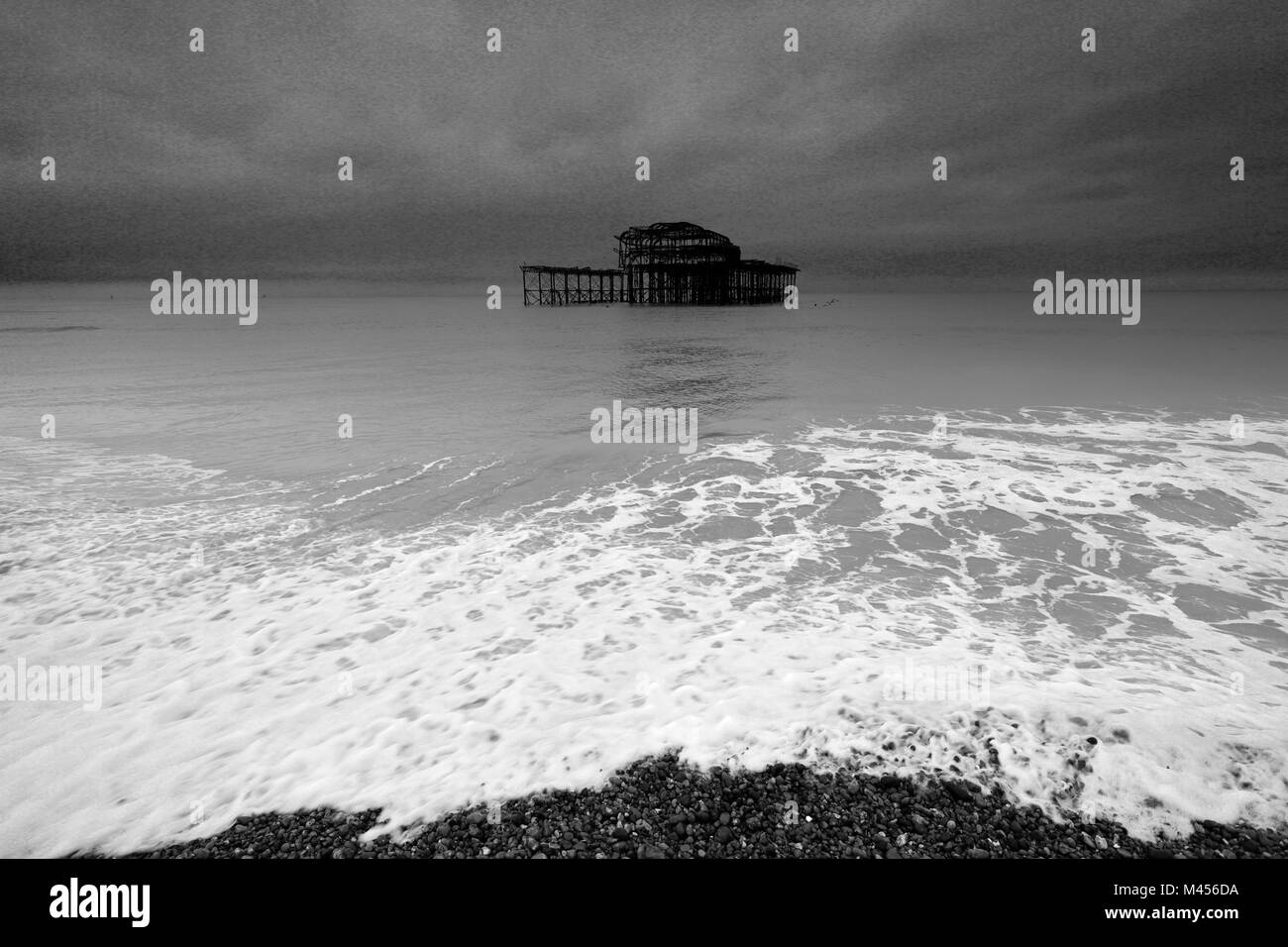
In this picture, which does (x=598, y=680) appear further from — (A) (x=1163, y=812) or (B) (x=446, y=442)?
(B) (x=446, y=442)

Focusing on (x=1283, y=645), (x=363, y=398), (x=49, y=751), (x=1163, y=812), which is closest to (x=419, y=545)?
(x=49, y=751)

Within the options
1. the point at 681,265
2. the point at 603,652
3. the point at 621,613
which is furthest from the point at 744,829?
the point at 681,265

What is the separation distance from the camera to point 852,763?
13.0ft

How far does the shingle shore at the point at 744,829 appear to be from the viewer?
3287 millimetres

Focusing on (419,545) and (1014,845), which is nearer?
(1014,845)

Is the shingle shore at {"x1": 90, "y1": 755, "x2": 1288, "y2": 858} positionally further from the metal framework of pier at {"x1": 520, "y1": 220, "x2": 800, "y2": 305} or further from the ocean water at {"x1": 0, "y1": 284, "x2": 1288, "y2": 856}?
the metal framework of pier at {"x1": 520, "y1": 220, "x2": 800, "y2": 305}

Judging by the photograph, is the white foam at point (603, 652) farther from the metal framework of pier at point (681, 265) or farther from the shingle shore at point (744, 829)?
the metal framework of pier at point (681, 265)

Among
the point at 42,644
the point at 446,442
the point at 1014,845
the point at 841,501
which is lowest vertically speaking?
the point at 1014,845

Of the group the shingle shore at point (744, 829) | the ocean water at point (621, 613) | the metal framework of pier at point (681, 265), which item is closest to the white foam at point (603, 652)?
the ocean water at point (621, 613)

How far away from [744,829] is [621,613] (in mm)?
2884

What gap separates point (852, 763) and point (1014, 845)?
913 millimetres

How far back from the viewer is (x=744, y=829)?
3422 mm

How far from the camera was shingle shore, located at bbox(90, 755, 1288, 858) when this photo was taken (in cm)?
329

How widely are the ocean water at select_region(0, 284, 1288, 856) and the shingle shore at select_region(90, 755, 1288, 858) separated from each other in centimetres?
16
